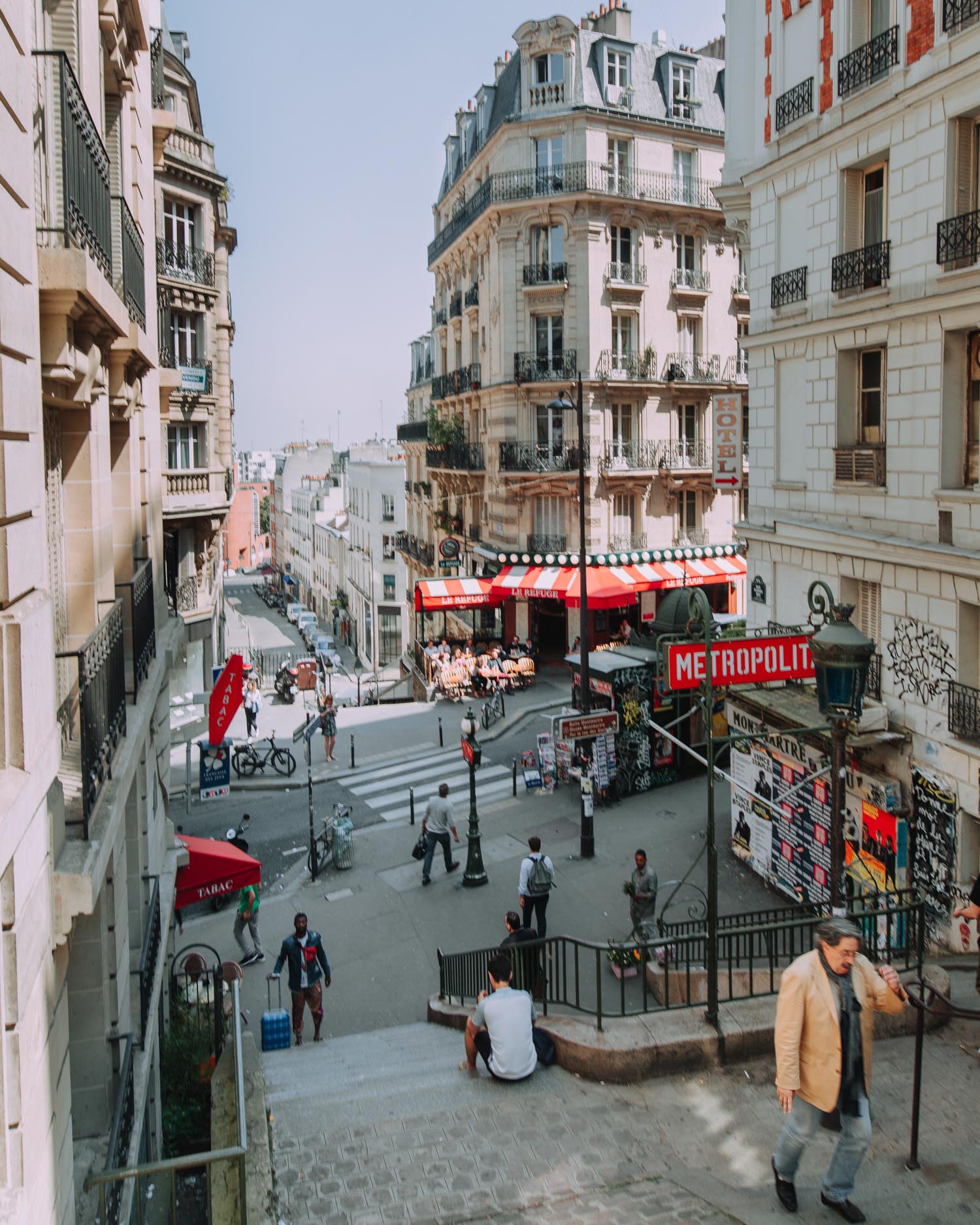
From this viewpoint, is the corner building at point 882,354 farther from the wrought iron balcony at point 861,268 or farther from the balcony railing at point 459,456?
the balcony railing at point 459,456

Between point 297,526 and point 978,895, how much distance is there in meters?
95.1

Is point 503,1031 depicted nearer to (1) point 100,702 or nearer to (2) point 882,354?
(1) point 100,702

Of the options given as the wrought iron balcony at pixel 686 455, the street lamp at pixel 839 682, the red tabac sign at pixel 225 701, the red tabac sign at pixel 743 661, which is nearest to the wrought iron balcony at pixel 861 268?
the red tabac sign at pixel 743 661

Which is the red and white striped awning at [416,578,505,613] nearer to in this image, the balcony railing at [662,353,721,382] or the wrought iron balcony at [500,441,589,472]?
the wrought iron balcony at [500,441,589,472]

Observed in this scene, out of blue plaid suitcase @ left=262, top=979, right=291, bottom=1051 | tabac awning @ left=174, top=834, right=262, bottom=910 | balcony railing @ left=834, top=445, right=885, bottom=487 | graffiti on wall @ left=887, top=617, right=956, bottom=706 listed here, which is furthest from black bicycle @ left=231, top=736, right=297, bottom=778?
graffiti on wall @ left=887, top=617, right=956, bottom=706

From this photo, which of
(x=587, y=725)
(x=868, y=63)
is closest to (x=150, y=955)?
(x=587, y=725)

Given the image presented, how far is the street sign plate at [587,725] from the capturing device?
19.5m

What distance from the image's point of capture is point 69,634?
297 inches

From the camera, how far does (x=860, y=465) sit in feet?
47.2

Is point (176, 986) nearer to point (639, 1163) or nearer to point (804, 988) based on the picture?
point (639, 1163)

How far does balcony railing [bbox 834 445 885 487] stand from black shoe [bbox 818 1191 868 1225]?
10032mm

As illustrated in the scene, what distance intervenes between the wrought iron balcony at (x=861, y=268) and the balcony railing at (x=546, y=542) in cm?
1945

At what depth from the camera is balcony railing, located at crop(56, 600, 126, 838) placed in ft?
18.9

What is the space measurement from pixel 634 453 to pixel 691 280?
6.33 metres
